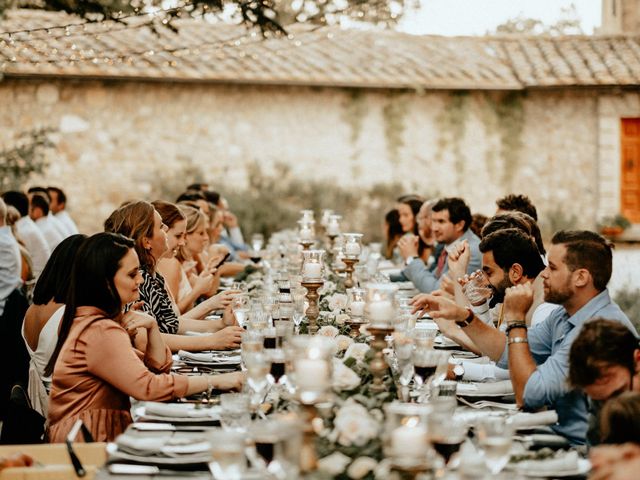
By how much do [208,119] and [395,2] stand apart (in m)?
5.12

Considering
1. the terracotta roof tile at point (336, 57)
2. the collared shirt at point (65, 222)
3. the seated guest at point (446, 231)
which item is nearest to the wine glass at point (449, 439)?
the seated guest at point (446, 231)

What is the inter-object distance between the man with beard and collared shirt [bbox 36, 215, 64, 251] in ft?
20.5

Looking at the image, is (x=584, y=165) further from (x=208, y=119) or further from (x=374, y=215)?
(x=208, y=119)

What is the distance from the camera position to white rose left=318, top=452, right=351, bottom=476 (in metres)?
2.43

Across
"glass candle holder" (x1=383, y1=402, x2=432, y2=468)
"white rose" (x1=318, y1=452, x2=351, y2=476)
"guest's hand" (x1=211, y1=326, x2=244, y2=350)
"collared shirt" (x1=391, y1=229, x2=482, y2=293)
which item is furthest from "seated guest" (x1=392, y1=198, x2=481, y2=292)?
"glass candle holder" (x1=383, y1=402, x2=432, y2=468)

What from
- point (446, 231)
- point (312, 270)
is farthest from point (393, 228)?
point (312, 270)

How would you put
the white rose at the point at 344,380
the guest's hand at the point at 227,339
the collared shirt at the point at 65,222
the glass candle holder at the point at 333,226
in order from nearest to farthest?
1. the white rose at the point at 344,380
2. the guest's hand at the point at 227,339
3. the glass candle holder at the point at 333,226
4. the collared shirt at the point at 65,222

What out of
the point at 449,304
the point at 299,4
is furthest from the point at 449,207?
the point at 299,4

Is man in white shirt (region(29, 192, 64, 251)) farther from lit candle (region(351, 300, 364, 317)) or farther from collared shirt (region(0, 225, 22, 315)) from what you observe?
lit candle (region(351, 300, 364, 317))

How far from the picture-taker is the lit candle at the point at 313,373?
8.23 ft

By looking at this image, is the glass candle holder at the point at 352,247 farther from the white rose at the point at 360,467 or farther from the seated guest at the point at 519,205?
the white rose at the point at 360,467

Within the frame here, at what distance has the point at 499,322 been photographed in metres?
4.83

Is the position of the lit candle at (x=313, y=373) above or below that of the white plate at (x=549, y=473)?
above

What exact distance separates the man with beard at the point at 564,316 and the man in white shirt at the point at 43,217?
6295mm
